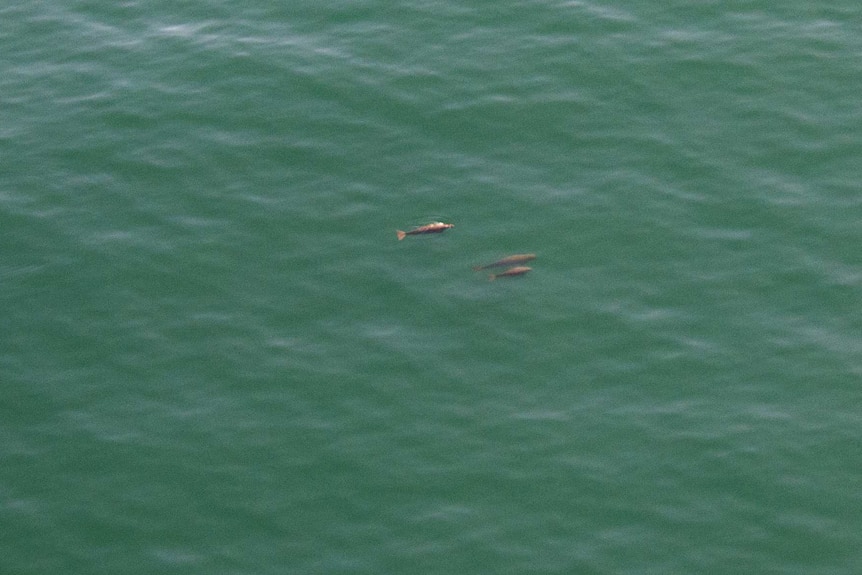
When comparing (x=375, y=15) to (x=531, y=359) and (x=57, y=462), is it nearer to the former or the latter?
(x=531, y=359)

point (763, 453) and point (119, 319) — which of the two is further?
point (119, 319)

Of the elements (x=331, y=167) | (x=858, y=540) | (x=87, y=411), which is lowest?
(x=858, y=540)

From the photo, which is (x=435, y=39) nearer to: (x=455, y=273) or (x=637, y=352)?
(x=455, y=273)

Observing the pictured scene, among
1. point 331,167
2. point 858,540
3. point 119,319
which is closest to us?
point 858,540

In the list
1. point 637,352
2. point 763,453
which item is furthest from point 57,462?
point 763,453

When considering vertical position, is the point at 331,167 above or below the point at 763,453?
above

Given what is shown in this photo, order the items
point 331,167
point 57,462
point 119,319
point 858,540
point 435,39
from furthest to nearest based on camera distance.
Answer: point 435,39
point 331,167
point 119,319
point 57,462
point 858,540
